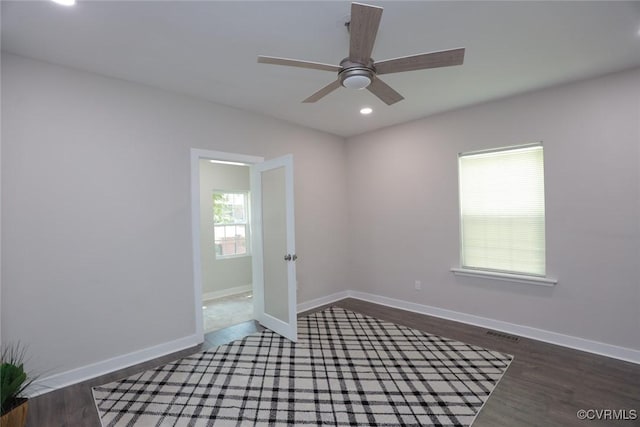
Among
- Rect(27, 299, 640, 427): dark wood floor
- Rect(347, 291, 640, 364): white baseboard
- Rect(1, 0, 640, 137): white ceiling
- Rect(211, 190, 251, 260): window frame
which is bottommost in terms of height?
Rect(27, 299, 640, 427): dark wood floor

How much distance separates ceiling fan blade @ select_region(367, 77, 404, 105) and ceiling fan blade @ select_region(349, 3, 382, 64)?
0.22 meters

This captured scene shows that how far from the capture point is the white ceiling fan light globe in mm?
1998

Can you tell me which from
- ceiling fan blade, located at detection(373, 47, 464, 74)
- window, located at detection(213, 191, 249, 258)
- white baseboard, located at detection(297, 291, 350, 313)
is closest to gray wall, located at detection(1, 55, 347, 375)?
white baseboard, located at detection(297, 291, 350, 313)

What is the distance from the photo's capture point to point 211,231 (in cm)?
541

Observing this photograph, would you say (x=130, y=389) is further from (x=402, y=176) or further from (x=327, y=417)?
(x=402, y=176)

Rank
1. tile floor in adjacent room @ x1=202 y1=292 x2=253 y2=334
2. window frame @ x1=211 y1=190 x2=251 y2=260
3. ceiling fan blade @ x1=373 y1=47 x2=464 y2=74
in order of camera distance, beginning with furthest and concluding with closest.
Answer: window frame @ x1=211 y1=190 x2=251 y2=260 → tile floor in adjacent room @ x1=202 y1=292 x2=253 y2=334 → ceiling fan blade @ x1=373 y1=47 x2=464 y2=74

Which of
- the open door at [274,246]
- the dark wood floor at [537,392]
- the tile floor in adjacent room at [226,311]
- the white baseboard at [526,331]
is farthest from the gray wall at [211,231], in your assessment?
the white baseboard at [526,331]

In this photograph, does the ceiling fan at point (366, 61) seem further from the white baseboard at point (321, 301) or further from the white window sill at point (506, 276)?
the white baseboard at point (321, 301)

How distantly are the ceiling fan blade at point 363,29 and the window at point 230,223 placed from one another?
4290 millimetres

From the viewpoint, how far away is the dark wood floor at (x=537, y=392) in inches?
82.7

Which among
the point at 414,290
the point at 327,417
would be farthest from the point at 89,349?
the point at 414,290

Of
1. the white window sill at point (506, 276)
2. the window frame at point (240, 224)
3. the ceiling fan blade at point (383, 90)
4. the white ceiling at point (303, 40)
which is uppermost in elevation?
the white ceiling at point (303, 40)

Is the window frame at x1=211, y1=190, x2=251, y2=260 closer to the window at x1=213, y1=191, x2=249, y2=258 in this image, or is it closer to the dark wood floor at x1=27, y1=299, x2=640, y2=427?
the window at x1=213, y1=191, x2=249, y2=258

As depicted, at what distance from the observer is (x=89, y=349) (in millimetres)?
2711
